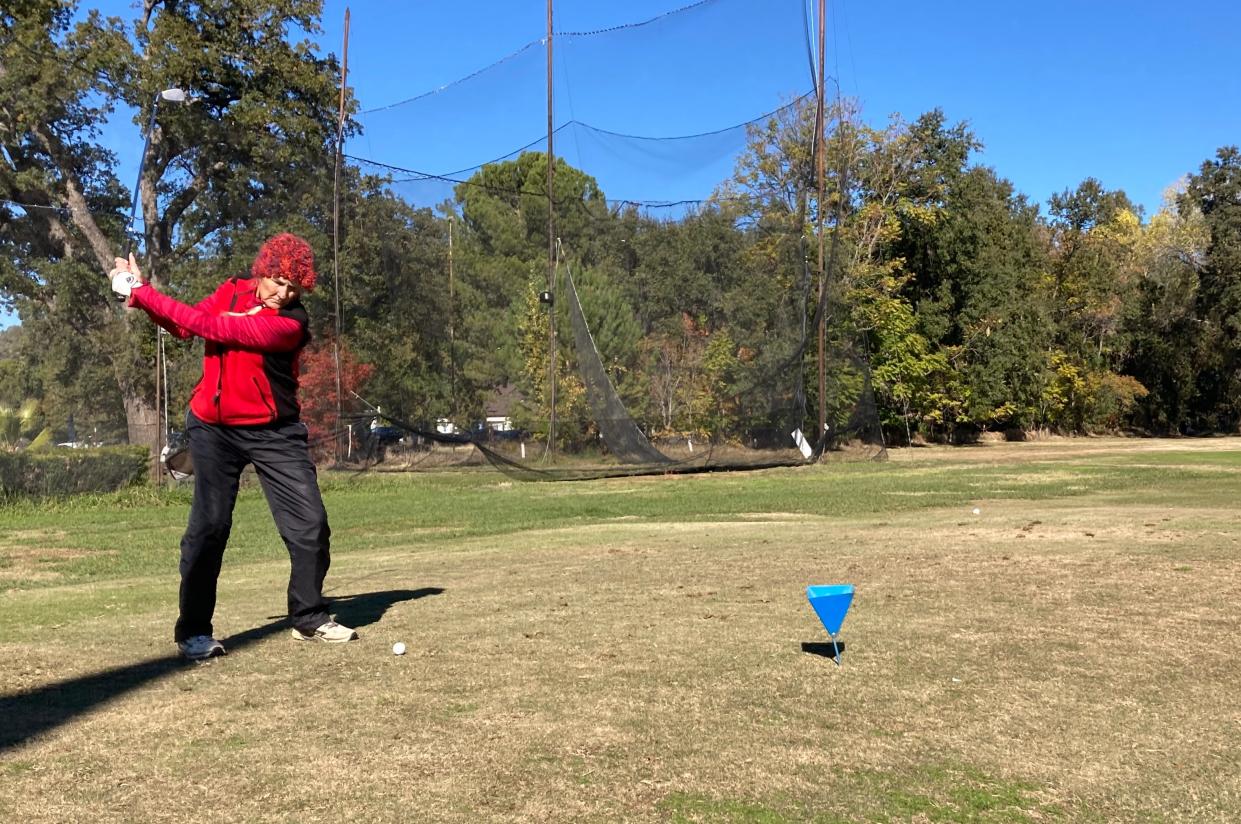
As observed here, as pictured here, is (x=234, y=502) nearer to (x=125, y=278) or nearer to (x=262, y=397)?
(x=262, y=397)

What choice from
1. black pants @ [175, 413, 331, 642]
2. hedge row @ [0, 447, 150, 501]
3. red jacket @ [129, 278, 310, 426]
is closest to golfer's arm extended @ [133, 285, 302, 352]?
red jacket @ [129, 278, 310, 426]

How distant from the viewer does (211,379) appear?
5.05 meters

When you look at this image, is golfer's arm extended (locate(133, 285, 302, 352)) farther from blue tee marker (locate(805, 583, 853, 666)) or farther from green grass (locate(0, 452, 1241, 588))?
green grass (locate(0, 452, 1241, 588))

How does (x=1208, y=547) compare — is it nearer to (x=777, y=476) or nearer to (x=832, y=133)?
(x=777, y=476)

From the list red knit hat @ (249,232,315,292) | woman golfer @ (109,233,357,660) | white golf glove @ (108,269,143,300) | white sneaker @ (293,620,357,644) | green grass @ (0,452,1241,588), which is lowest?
green grass @ (0,452,1241,588)

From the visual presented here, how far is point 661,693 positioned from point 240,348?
263 cm

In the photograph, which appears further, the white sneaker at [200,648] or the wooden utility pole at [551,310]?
the wooden utility pole at [551,310]

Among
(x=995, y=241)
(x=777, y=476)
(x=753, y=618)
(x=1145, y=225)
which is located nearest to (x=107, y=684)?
(x=753, y=618)

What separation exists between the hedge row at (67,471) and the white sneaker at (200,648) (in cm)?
1719

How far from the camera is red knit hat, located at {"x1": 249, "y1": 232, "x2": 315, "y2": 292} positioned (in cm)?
516

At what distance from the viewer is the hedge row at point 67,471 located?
19.9m

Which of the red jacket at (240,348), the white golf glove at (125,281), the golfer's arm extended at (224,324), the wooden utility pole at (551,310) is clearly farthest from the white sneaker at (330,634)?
the wooden utility pole at (551,310)

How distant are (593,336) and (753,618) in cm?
1604

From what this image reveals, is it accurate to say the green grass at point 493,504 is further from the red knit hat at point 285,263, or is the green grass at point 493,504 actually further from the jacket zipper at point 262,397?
the red knit hat at point 285,263
